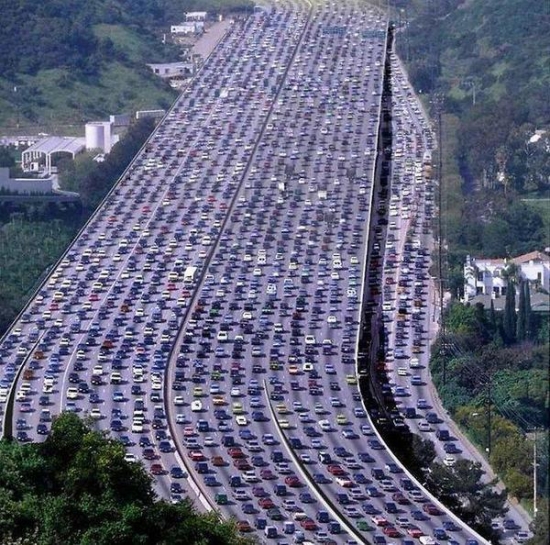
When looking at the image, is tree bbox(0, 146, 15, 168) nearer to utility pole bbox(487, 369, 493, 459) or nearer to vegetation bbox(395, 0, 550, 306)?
vegetation bbox(395, 0, 550, 306)

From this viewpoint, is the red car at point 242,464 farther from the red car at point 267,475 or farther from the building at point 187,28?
the building at point 187,28

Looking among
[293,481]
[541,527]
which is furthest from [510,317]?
[541,527]

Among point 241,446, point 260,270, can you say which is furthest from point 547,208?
point 241,446

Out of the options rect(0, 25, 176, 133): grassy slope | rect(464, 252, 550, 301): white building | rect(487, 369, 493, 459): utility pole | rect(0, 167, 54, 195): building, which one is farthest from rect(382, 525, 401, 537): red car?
rect(0, 25, 176, 133): grassy slope

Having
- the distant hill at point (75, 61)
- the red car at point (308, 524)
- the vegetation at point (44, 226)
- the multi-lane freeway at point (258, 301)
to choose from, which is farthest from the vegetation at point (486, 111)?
the red car at point (308, 524)

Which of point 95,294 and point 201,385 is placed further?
point 95,294

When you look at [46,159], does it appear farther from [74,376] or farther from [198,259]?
[74,376]

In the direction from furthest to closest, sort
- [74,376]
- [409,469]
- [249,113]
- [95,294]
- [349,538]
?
[249,113] → [95,294] → [74,376] → [409,469] → [349,538]
